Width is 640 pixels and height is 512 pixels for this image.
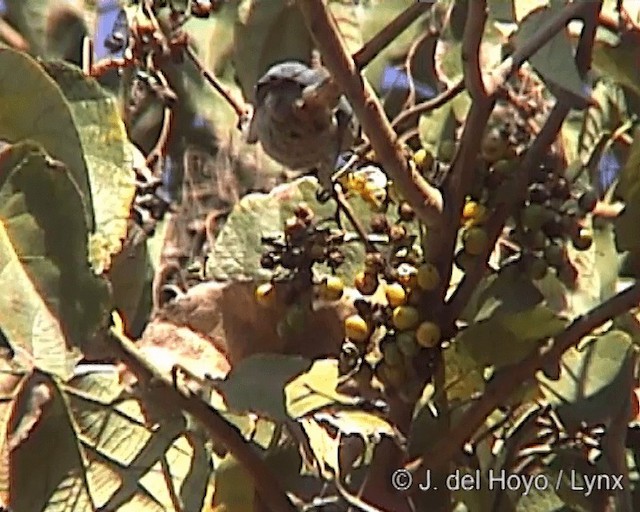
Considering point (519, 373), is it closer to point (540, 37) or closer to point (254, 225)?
point (540, 37)

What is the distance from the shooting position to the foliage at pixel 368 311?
0.80 m

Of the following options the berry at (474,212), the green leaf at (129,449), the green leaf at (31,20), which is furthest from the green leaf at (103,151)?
the green leaf at (31,20)

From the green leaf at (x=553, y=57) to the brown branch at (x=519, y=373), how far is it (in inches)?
5.5

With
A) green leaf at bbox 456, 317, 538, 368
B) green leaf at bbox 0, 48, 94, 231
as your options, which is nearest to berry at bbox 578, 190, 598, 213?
green leaf at bbox 456, 317, 538, 368

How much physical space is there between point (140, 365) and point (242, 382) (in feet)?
0.21

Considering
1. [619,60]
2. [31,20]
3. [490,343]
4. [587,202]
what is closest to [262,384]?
[490,343]

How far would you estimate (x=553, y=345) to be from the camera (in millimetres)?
865

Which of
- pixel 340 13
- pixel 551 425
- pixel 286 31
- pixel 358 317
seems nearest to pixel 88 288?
pixel 358 317

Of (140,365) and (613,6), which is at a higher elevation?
Answer: (613,6)

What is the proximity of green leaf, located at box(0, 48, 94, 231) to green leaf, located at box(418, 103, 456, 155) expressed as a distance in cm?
36

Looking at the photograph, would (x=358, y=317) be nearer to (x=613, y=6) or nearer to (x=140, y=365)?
(x=140, y=365)

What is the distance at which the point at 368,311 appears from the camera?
2.97 ft

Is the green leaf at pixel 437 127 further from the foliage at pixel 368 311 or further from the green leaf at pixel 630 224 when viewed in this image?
the green leaf at pixel 630 224

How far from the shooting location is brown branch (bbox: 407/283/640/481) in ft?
2.82
